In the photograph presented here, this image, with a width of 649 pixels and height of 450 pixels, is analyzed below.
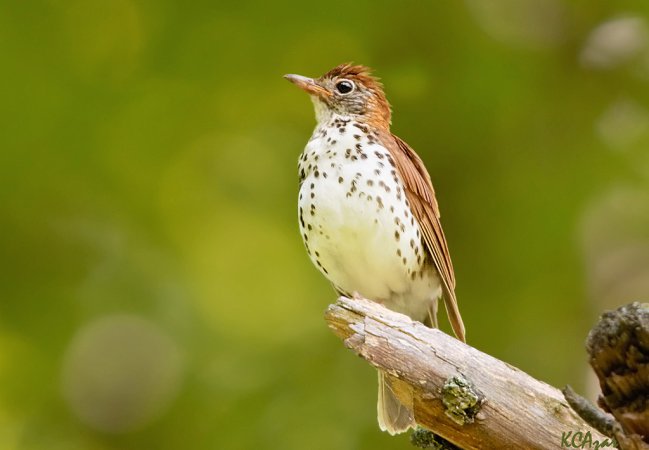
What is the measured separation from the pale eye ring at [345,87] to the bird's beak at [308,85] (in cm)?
6

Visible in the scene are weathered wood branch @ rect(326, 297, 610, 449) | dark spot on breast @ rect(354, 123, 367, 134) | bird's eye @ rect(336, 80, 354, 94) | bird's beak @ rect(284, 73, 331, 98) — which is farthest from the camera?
bird's eye @ rect(336, 80, 354, 94)

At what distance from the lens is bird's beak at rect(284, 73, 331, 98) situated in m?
5.00

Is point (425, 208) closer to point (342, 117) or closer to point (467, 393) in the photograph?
point (342, 117)

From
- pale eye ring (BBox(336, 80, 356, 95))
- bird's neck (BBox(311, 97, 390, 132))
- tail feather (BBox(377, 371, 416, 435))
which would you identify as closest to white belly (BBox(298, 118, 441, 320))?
bird's neck (BBox(311, 97, 390, 132))

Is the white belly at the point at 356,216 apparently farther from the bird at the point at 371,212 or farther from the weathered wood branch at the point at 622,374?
the weathered wood branch at the point at 622,374

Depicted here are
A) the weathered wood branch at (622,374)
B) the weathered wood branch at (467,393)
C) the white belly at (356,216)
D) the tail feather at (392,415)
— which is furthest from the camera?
the tail feather at (392,415)

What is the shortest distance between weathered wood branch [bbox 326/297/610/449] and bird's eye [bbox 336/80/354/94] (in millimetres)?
1804

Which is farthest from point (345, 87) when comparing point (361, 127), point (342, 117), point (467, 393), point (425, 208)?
point (467, 393)

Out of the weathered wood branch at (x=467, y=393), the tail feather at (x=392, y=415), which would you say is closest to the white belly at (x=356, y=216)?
the tail feather at (x=392, y=415)

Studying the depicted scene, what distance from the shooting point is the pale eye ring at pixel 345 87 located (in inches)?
201

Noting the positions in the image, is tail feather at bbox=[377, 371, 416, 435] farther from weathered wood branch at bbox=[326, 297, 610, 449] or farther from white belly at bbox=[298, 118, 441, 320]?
weathered wood branch at bbox=[326, 297, 610, 449]

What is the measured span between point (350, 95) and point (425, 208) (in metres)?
0.69

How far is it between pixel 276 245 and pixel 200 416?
0.98 meters

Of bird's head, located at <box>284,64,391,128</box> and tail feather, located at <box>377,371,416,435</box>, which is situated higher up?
bird's head, located at <box>284,64,391,128</box>
